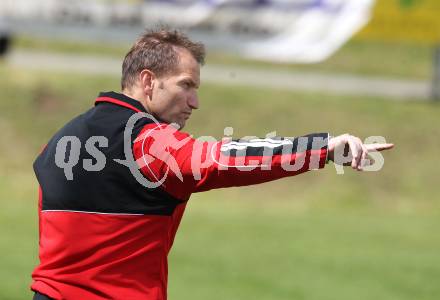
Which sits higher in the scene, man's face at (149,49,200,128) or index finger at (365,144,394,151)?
man's face at (149,49,200,128)

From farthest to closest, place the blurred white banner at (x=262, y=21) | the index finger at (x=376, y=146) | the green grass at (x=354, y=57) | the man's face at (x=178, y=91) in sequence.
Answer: the green grass at (x=354, y=57), the blurred white banner at (x=262, y=21), the man's face at (x=178, y=91), the index finger at (x=376, y=146)

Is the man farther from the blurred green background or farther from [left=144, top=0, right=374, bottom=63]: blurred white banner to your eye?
[left=144, top=0, right=374, bottom=63]: blurred white banner

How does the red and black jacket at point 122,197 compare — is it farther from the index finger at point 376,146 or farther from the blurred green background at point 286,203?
the blurred green background at point 286,203

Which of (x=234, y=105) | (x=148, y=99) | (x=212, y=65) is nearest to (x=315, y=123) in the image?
(x=234, y=105)

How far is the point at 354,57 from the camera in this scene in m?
23.4

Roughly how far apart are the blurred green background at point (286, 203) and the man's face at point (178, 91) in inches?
241

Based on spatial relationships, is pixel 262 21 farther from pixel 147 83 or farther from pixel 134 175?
pixel 134 175

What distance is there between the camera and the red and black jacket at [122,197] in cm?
421

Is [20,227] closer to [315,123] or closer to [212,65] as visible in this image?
[315,123]

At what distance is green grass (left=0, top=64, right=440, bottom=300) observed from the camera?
11.7m

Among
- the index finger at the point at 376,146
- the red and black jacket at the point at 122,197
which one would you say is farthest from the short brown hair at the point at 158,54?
the index finger at the point at 376,146

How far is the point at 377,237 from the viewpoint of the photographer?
14.3m

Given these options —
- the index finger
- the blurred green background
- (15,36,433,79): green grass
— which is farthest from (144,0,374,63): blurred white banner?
the index finger

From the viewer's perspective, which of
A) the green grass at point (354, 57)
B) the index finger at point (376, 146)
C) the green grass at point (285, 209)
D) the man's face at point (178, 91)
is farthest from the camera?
the green grass at point (354, 57)
